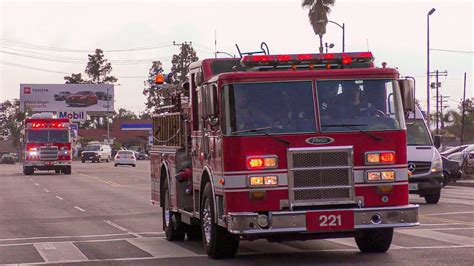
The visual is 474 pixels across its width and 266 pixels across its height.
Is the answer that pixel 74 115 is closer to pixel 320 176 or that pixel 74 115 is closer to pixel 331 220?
pixel 320 176

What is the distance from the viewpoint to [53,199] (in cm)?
3091

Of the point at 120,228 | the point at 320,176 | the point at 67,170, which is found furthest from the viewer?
the point at 67,170

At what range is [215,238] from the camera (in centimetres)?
1297

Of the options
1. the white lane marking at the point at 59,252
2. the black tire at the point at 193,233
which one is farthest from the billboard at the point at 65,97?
the white lane marking at the point at 59,252

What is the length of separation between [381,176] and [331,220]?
915 mm

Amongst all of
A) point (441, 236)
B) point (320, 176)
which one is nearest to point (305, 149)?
point (320, 176)

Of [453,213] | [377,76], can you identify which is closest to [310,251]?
[377,76]

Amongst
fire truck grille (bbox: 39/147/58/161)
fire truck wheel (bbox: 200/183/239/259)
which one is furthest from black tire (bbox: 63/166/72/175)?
fire truck wheel (bbox: 200/183/239/259)

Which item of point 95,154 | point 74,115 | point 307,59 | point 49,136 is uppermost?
point 74,115

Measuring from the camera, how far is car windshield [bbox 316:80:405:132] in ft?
41.0

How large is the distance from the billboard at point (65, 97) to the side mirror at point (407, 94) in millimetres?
119415

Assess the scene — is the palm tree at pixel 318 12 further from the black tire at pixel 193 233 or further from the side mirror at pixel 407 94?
the side mirror at pixel 407 94

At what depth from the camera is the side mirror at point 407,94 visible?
12.6m

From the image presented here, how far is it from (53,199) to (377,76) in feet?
65.9
